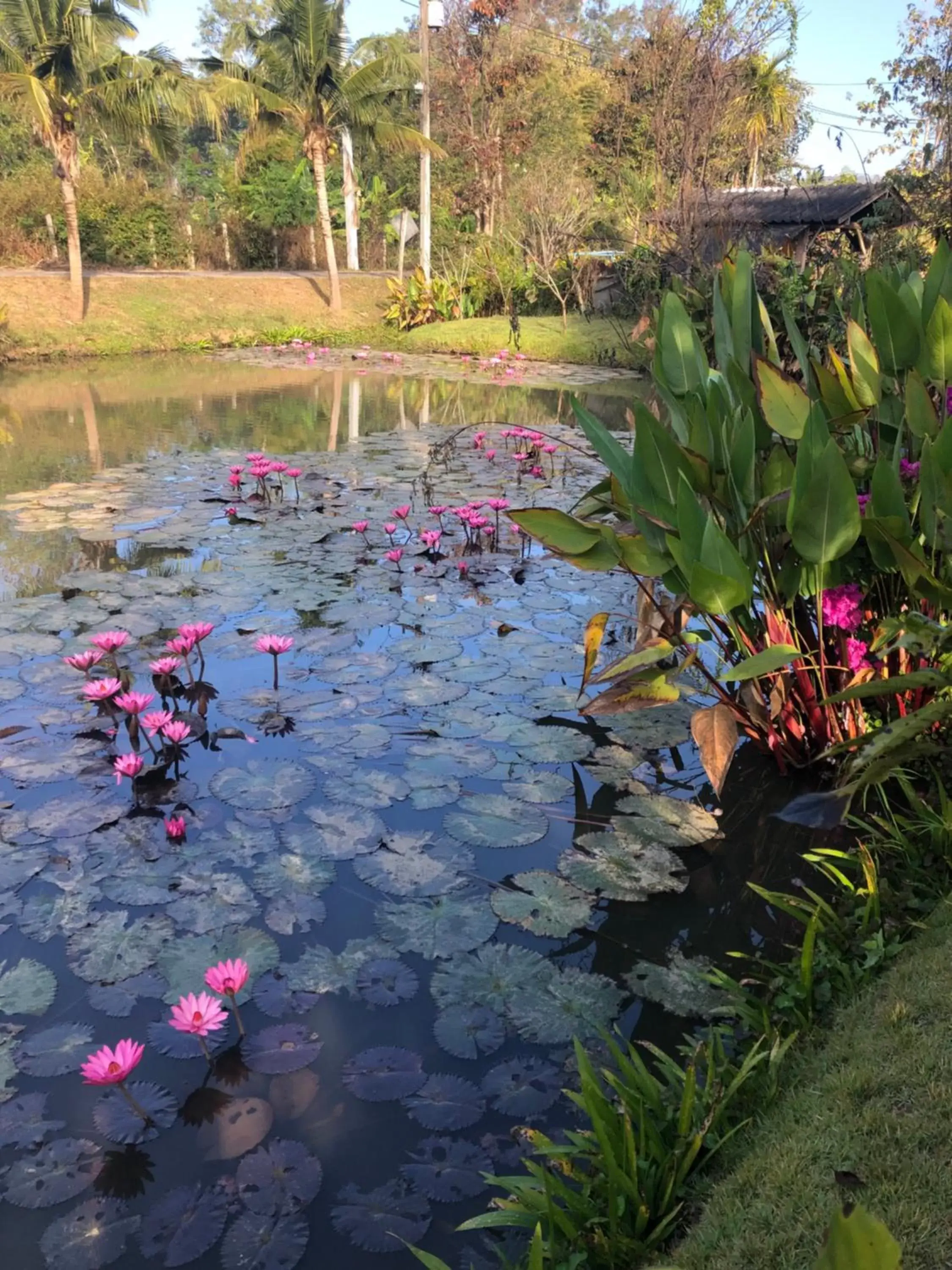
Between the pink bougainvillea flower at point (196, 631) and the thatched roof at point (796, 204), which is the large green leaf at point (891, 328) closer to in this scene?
the pink bougainvillea flower at point (196, 631)

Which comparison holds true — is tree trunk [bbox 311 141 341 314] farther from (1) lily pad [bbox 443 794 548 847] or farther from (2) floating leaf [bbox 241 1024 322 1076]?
(2) floating leaf [bbox 241 1024 322 1076]

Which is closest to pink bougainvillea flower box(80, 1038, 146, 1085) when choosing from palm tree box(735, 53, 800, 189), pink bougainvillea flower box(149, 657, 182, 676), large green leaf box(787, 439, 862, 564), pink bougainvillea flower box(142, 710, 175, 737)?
pink bougainvillea flower box(142, 710, 175, 737)

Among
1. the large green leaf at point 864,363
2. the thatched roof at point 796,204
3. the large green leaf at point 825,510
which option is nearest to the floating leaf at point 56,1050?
the large green leaf at point 825,510

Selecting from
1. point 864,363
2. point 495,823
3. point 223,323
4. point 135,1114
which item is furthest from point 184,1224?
point 223,323

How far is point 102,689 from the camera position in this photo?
248 centimetres

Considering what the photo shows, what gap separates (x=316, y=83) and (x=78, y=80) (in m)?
4.15

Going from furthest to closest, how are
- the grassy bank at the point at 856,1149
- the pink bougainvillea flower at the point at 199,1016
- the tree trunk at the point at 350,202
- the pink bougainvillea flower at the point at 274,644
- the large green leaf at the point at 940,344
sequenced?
the tree trunk at the point at 350,202
the pink bougainvillea flower at the point at 274,644
the large green leaf at the point at 940,344
the pink bougainvillea flower at the point at 199,1016
the grassy bank at the point at 856,1149

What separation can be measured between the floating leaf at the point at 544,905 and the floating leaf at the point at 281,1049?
0.50m

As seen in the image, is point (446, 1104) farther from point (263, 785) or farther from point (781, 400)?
point (781, 400)

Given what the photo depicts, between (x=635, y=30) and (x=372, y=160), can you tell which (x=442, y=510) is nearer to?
(x=372, y=160)

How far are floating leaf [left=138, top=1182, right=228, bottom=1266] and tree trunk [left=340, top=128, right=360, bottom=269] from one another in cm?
1921

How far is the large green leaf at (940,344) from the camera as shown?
210 cm

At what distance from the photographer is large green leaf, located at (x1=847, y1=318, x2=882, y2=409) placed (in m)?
2.27

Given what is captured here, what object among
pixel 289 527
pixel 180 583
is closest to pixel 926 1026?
pixel 180 583
